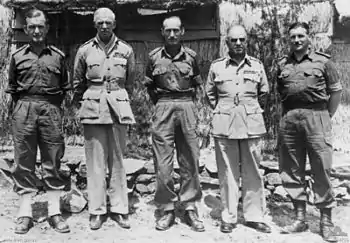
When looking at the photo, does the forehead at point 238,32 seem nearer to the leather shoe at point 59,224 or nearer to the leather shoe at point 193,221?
the leather shoe at point 193,221

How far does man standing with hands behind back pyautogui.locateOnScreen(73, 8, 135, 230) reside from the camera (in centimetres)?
432

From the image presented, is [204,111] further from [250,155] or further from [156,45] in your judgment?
[250,155]

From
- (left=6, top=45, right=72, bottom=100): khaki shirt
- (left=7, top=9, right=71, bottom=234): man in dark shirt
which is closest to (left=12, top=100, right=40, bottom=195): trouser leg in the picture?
(left=7, top=9, right=71, bottom=234): man in dark shirt

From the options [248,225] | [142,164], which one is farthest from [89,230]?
[248,225]

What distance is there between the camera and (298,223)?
4.39 metres

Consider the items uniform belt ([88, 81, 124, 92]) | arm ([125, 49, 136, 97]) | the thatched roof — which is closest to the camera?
uniform belt ([88, 81, 124, 92])

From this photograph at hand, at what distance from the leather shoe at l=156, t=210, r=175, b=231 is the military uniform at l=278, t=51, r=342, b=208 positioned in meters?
1.26

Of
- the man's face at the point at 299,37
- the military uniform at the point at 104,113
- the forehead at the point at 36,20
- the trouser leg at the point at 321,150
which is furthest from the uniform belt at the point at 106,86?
the trouser leg at the point at 321,150

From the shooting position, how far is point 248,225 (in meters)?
4.50

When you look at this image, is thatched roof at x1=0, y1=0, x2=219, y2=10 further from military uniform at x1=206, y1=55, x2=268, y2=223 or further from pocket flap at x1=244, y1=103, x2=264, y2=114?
pocket flap at x1=244, y1=103, x2=264, y2=114

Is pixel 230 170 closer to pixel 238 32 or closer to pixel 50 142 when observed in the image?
pixel 238 32

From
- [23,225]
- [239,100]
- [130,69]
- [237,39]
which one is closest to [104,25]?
[130,69]

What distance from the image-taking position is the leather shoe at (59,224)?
170 inches

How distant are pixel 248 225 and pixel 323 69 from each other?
1.76 metres
